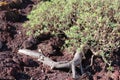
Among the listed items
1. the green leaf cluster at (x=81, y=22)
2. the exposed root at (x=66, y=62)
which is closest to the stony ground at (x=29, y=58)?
the exposed root at (x=66, y=62)

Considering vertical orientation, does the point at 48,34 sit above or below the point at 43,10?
below

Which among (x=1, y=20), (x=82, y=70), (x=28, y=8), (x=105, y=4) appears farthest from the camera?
(x=28, y=8)

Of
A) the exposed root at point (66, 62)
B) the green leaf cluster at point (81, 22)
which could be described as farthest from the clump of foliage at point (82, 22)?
the exposed root at point (66, 62)

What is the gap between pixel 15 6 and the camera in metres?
10.4

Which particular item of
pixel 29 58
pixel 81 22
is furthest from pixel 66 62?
pixel 81 22

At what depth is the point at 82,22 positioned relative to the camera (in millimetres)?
8352

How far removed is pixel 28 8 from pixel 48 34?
1.68 meters

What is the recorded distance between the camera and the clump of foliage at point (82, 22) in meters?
8.01

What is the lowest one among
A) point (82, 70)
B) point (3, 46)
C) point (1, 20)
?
point (82, 70)

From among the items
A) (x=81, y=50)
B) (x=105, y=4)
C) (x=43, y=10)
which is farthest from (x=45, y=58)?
(x=105, y=4)

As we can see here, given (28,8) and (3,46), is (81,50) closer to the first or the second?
(3,46)

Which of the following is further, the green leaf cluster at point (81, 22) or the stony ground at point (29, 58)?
the green leaf cluster at point (81, 22)

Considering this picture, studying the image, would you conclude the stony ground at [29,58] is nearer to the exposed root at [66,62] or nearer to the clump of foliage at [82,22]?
the exposed root at [66,62]

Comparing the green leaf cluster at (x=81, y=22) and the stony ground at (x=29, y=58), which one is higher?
the green leaf cluster at (x=81, y=22)
